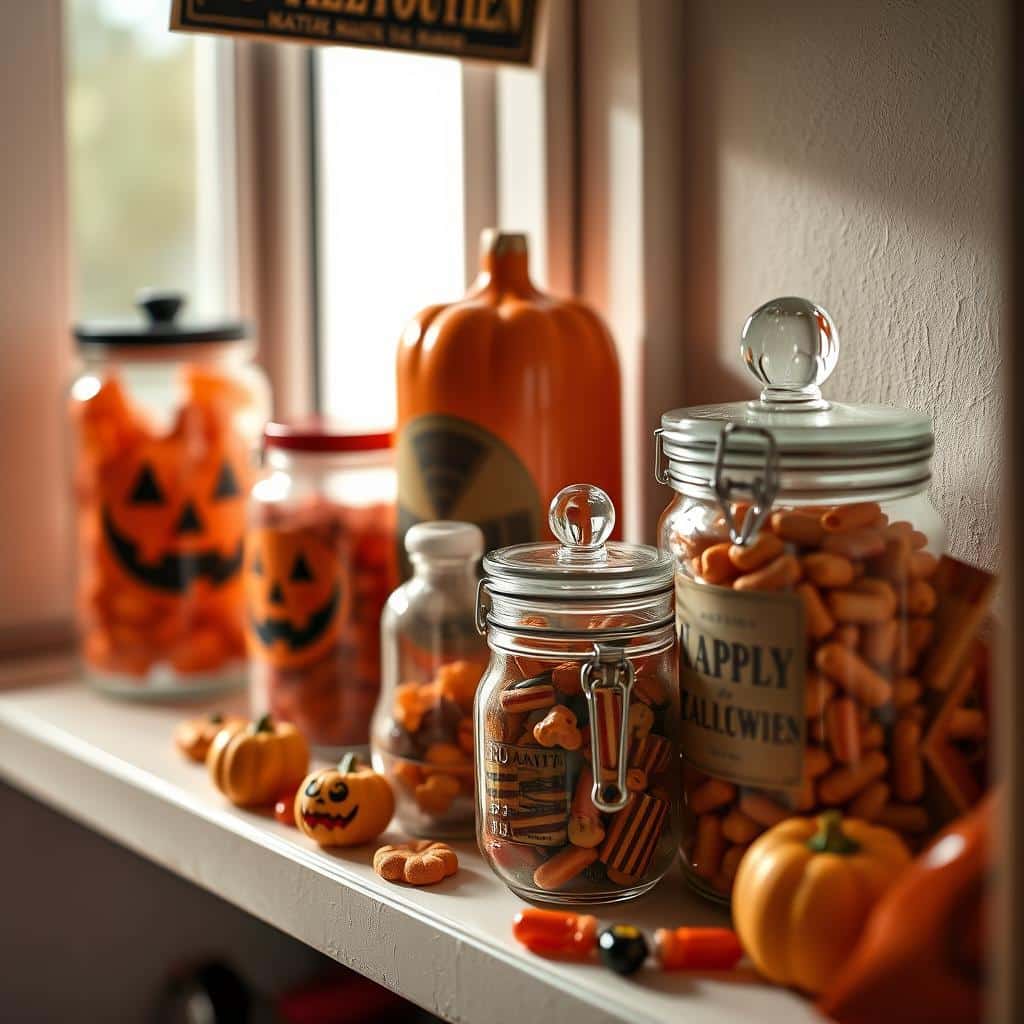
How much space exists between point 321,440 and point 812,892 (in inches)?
19.7

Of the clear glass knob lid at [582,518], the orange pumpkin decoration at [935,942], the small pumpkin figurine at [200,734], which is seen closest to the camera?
the orange pumpkin decoration at [935,942]

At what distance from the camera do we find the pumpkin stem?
58 cm

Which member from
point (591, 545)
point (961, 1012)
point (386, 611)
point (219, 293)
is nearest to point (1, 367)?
point (219, 293)

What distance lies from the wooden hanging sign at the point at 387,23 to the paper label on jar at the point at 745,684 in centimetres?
44

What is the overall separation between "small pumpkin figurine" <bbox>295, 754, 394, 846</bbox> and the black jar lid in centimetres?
45

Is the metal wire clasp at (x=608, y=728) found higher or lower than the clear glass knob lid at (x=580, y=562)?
lower

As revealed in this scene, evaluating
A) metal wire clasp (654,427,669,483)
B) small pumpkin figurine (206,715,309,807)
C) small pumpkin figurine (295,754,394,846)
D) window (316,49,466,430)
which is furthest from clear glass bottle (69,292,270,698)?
metal wire clasp (654,427,669,483)

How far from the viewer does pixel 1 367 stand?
115 cm

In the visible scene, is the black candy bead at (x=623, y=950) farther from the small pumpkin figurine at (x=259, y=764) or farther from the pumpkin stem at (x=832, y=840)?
the small pumpkin figurine at (x=259, y=764)

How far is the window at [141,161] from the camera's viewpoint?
4.02 ft

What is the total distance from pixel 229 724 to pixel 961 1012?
0.58m

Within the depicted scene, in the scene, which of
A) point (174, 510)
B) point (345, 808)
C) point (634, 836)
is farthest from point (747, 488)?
point (174, 510)

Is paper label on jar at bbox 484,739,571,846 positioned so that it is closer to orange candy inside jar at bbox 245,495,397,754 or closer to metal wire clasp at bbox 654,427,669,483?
metal wire clasp at bbox 654,427,669,483

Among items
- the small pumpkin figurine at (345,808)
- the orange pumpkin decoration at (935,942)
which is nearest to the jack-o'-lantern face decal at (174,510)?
the small pumpkin figurine at (345,808)
